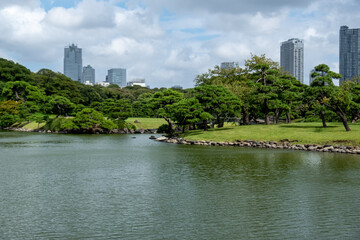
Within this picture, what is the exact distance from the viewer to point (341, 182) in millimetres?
20875

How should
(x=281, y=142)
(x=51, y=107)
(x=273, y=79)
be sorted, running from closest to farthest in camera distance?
(x=281, y=142) → (x=273, y=79) → (x=51, y=107)

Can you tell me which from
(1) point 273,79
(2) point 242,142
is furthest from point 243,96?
(2) point 242,142

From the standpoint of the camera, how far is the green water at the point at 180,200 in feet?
41.4

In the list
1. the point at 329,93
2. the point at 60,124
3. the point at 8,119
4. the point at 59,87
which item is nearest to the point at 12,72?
the point at 59,87

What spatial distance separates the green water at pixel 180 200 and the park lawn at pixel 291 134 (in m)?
9.59

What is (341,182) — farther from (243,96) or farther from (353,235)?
(243,96)

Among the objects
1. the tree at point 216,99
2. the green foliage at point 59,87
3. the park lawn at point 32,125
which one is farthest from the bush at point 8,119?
the tree at point 216,99

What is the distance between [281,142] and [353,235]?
3028cm

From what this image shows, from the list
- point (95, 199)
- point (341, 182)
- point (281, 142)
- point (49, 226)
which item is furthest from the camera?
point (281, 142)

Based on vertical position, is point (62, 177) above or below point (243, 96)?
below

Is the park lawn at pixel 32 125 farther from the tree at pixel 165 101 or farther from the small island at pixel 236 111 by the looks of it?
the tree at pixel 165 101

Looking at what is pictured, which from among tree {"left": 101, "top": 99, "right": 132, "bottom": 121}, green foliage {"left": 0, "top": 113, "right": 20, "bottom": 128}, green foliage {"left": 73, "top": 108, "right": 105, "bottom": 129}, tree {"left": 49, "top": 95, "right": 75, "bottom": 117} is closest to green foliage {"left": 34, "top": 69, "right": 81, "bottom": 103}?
tree {"left": 49, "top": 95, "right": 75, "bottom": 117}

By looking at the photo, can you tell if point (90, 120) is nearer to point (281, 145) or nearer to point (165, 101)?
point (165, 101)

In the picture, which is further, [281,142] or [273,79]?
[273,79]
